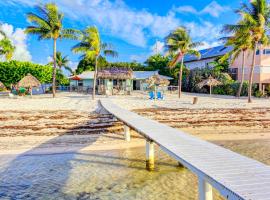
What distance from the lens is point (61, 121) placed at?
15539 millimetres

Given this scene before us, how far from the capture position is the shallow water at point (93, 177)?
676 cm

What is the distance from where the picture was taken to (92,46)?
2962 centimetres

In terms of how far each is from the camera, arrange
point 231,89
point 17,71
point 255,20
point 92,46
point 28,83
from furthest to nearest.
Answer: point 17,71 < point 231,89 < point 28,83 < point 92,46 < point 255,20

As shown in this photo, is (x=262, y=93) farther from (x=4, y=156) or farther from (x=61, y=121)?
(x=4, y=156)

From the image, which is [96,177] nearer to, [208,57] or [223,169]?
[223,169]

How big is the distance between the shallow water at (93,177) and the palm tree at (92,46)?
67.6ft

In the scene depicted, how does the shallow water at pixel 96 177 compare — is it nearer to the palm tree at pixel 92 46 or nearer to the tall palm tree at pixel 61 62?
the palm tree at pixel 92 46

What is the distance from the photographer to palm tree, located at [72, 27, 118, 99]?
1147 inches

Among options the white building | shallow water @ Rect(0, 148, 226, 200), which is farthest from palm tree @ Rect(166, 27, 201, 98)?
shallow water @ Rect(0, 148, 226, 200)

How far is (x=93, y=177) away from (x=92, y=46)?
23243 mm

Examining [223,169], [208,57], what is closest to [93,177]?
[223,169]

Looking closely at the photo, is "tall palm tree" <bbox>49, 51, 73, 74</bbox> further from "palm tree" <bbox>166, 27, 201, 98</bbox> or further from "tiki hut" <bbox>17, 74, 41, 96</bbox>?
"palm tree" <bbox>166, 27, 201, 98</bbox>

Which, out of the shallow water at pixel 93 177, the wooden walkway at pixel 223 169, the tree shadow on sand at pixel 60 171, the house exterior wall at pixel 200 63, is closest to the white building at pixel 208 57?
the house exterior wall at pixel 200 63

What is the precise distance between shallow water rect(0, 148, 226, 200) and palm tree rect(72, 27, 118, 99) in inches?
811
